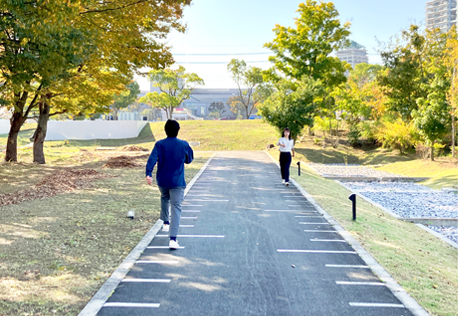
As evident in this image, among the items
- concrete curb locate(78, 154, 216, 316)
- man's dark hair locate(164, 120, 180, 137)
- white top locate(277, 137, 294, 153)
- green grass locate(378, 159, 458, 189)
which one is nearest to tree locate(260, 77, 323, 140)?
green grass locate(378, 159, 458, 189)

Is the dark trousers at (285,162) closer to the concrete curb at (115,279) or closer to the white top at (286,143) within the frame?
the white top at (286,143)

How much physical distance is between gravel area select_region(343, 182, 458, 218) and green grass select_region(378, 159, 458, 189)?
1.03 metres

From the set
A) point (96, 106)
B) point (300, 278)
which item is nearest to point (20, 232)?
point (300, 278)

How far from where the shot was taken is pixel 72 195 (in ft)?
32.8

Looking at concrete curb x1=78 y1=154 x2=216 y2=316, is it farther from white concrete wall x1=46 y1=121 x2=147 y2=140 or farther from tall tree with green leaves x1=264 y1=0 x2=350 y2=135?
white concrete wall x1=46 y1=121 x2=147 y2=140

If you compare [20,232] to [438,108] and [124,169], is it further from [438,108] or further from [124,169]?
[438,108]

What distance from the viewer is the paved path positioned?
3.92 metres

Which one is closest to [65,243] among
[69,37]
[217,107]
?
[69,37]

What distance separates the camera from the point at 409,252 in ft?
20.3

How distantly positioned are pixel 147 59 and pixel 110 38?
176 centimetres

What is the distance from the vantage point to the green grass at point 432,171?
52.2ft

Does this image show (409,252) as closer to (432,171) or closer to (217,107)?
(432,171)

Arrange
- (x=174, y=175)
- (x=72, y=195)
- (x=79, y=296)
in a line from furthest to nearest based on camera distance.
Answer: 1. (x=72, y=195)
2. (x=174, y=175)
3. (x=79, y=296)

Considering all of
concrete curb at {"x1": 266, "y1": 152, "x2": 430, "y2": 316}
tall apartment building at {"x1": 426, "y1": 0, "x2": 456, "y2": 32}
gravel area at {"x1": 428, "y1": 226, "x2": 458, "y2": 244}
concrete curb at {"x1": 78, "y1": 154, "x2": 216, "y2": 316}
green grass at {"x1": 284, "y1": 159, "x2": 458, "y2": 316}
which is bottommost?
gravel area at {"x1": 428, "y1": 226, "x2": 458, "y2": 244}
